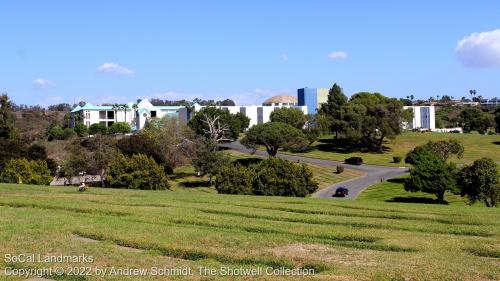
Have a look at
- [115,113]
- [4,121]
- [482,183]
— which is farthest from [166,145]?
[115,113]

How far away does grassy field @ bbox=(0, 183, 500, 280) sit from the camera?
1283 cm

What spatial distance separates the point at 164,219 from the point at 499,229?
11880 mm

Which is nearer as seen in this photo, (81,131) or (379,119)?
(379,119)

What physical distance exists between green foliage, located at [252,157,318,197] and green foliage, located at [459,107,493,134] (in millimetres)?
112808

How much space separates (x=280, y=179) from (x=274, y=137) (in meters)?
32.7

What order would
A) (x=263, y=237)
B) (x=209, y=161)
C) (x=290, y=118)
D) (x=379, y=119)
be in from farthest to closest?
(x=290, y=118) < (x=379, y=119) < (x=209, y=161) < (x=263, y=237)

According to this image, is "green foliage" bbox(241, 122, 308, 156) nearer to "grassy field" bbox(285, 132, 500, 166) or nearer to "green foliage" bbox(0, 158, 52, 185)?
"grassy field" bbox(285, 132, 500, 166)

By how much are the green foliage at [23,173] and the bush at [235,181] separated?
574 inches

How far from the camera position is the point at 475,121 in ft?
477

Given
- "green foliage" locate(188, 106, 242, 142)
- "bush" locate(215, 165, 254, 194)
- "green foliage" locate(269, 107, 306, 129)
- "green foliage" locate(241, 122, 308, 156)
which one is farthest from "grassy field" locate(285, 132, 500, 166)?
"bush" locate(215, 165, 254, 194)

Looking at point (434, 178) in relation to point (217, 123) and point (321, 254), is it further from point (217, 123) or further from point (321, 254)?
point (217, 123)

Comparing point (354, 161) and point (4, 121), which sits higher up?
point (4, 121)

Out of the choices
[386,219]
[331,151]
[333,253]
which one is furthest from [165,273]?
[331,151]

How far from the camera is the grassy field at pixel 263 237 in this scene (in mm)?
12828
